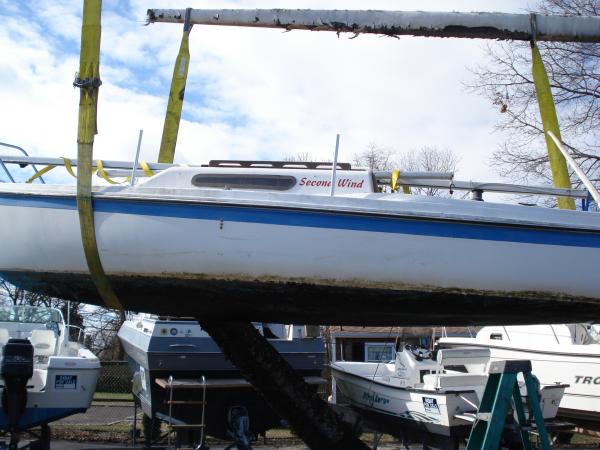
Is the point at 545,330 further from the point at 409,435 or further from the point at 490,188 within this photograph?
the point at 490,188

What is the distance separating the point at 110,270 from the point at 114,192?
46cm

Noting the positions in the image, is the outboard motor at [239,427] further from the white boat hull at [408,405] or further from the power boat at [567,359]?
the power boat at [567,359]

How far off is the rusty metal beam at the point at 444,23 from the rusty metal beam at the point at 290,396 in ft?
6.77

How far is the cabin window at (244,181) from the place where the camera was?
439 centimetres

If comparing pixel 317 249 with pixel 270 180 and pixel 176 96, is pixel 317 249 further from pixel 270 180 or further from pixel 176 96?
pixel 176 96

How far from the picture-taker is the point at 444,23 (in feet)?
13.1

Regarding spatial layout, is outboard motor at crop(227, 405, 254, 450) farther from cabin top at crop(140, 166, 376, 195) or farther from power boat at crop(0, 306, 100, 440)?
cabin top at crop(140, 166, 376, 195)

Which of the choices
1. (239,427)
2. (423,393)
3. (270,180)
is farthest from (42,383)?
(270,180)

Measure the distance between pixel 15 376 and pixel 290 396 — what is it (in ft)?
12.1

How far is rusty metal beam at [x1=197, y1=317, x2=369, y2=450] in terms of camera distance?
4379 mm

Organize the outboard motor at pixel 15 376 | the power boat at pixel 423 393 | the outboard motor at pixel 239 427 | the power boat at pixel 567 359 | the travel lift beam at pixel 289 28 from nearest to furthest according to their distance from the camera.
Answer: the travel lift beam at pixel 289 28 < the outboard motor at pixel 15 376 < the outboard motor at pixel 239 427 < the power boat at pixel 423 393 < the power boat at pixel 567 359

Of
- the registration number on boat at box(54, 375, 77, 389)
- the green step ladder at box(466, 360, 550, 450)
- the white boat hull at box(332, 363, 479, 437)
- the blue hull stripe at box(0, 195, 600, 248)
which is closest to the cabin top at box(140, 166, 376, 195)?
the blue hull stripe at box(0, 195, 600, 248)

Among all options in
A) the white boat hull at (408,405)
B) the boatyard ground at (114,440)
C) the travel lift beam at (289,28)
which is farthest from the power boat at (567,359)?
the travel lift beam at (289,28)

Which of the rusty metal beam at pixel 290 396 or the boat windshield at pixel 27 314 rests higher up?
the boat windshield at pixel 27 314
